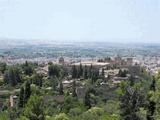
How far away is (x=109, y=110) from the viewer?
82.2 feet

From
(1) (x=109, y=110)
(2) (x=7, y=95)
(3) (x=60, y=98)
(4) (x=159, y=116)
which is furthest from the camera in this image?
(2) (x=7, y=95)

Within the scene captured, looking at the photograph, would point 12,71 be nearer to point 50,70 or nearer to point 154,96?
point 50,70

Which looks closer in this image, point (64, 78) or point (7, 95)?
point (7, 95)

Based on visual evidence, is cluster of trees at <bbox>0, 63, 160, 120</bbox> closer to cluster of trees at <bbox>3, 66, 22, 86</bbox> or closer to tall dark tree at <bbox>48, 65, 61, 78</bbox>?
cluster of trees at <bbox>3, 66, 22, 86</bbox>

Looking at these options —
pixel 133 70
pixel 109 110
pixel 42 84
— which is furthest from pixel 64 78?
pixel 109 110

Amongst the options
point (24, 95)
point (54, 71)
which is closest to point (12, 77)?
point (54, 71)

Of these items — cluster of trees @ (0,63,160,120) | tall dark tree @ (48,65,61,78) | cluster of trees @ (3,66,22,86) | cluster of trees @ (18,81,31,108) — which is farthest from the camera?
tall dark tree @ (48,65,61,78)

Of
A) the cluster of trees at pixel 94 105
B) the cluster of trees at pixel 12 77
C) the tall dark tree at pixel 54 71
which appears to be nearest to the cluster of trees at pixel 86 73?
the cluster of trees at pixel 94 105

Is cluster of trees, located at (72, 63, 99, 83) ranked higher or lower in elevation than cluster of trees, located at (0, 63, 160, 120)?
lower

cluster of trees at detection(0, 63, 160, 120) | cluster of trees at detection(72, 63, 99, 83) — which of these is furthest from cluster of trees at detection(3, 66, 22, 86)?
cluster of trees at detection(72, 63, 99, 83)

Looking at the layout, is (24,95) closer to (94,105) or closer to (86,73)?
(94,105)

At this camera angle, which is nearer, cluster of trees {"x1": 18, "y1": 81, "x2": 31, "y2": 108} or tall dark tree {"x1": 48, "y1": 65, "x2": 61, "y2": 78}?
cluster of trees {"x1": 18, "y1": 81, "x2": 31, "y2": 108}

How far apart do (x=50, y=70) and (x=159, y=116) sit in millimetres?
38274

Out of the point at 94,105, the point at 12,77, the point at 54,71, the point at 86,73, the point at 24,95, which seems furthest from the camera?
the point at 54,71
